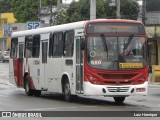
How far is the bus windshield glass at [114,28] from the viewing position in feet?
58.3

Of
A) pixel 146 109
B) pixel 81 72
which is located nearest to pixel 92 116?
pixel 146 109

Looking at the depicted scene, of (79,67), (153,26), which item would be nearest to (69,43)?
(79,67)

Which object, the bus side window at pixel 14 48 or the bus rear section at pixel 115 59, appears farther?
the bus side window at pixel 14 48

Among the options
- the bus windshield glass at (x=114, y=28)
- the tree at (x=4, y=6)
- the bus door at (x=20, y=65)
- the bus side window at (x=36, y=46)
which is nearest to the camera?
the bus windshield glass at (x=114, y=28)

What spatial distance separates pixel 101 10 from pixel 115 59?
3938cm

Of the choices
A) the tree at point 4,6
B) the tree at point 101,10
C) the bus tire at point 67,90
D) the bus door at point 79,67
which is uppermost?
the tree at point 4,6

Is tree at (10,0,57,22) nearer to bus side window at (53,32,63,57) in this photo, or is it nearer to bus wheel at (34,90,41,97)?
bus wheel at (34,90,41,97)

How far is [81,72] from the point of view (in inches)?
701

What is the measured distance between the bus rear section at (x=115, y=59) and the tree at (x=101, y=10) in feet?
123

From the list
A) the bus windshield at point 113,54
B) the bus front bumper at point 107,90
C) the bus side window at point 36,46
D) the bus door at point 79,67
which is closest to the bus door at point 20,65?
the bus side window at point 36,46

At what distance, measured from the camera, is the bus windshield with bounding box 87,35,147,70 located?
17.5 meters

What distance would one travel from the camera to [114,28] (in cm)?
1789

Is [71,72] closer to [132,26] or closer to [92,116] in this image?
[132,26]

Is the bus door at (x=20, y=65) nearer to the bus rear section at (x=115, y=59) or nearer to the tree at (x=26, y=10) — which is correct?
the bus rear section at (x=115, y=59)
